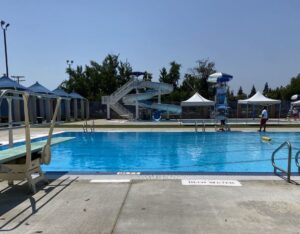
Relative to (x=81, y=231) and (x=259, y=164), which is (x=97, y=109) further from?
(x=81, y=231)

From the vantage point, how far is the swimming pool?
35.1 ft

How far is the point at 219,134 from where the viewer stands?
62.6 ft

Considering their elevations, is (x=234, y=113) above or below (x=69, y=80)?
below

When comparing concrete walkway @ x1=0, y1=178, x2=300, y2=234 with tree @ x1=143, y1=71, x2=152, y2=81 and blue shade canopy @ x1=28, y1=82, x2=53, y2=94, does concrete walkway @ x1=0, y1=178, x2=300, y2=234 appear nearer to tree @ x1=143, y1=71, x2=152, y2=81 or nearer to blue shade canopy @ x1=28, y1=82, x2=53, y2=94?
blue shade canopy @ x1=28, y1=82, x2=53, y2=94

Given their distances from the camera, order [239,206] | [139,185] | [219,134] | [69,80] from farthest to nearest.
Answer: [69,80]
[219,134]
[139,185]
[239,206]

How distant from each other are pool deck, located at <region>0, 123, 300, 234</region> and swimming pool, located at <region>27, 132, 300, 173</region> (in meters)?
2.11

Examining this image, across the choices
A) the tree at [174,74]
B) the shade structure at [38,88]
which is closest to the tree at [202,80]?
the tree at [174,74]

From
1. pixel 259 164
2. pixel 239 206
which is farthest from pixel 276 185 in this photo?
pixel 259 164

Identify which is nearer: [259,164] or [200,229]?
[200,229]

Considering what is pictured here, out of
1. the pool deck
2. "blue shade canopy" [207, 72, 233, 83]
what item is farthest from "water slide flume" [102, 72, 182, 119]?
the pool deck

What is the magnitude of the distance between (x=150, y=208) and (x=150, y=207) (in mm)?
43

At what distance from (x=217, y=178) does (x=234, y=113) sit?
34.2 metres

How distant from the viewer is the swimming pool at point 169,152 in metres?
10.7

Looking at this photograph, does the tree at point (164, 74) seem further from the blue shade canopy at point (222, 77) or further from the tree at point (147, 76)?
the blue shade canopy at point (222, 77)
